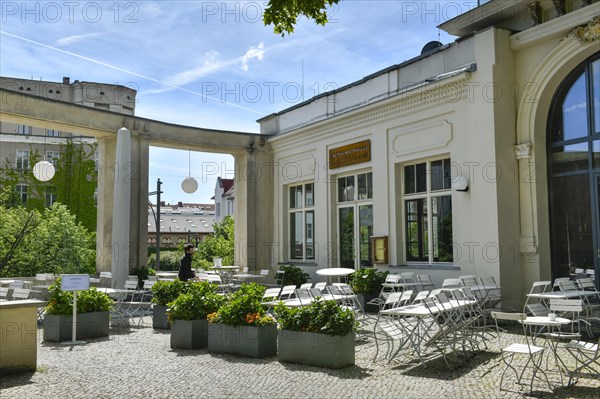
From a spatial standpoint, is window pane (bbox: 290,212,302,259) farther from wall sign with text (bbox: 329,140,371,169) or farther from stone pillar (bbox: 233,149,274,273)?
wall sign with text (bbox: 329,140,371,169)

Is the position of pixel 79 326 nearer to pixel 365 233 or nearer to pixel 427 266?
pixel 427 266

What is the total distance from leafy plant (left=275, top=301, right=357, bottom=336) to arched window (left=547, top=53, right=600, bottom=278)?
595 centimetres

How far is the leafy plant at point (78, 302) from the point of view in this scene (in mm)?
9500

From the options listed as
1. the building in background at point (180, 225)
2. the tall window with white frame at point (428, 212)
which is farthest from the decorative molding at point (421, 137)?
the building in background at point (180, 225)

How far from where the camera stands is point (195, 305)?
891cm

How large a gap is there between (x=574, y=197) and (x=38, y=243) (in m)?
15.1

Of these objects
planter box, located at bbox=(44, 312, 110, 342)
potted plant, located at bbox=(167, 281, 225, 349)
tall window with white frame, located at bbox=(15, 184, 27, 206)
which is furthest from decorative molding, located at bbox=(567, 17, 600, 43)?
tall window with white frame, located at bbox=(15, 184, 27, 206)

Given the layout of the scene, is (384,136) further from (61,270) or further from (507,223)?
(61,270)

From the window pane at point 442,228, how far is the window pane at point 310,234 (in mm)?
4892

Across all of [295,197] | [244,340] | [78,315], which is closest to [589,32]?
[244,340]

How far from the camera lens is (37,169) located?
44.1 feet

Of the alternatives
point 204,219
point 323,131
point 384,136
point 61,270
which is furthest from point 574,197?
point 204,219

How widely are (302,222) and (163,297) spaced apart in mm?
7793

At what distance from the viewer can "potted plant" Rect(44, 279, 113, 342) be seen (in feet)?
30.9
